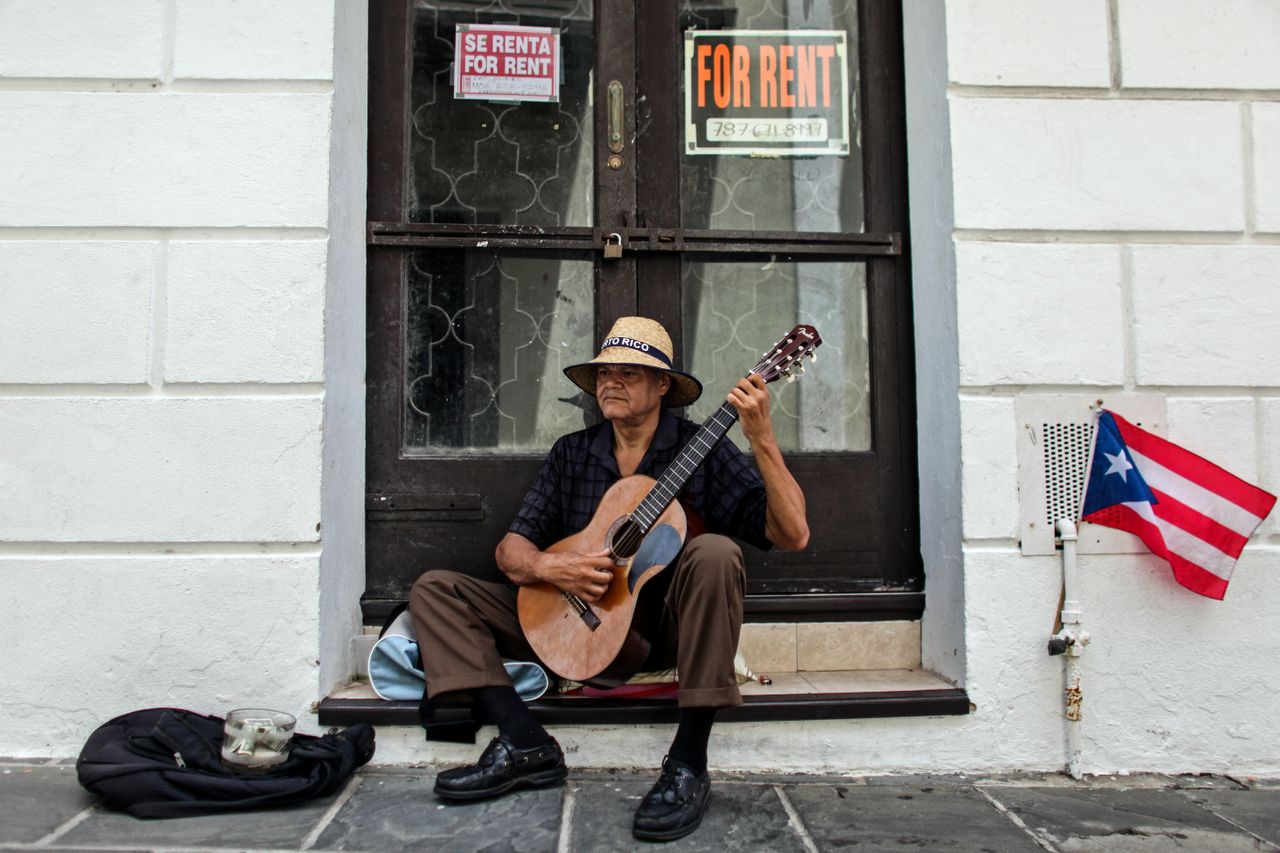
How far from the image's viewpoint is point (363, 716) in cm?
281

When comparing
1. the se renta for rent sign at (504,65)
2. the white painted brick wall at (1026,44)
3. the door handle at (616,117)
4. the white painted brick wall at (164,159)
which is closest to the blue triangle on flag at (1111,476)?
the white painted brick wall at (1026,44)

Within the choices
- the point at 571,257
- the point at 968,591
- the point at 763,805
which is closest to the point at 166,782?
the point at 763,805

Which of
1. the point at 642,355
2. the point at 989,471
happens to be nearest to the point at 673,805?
the point at 642,355

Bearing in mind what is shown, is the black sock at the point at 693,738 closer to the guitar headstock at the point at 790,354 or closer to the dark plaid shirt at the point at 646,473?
the dark plaid shirt at the point at 646,473

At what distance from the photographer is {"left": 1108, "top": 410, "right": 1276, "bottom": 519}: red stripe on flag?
2.96m

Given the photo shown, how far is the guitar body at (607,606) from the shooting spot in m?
2.66

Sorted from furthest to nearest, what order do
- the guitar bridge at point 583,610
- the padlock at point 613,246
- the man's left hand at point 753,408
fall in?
the padlock at point 613,246
the guitar bridge at point 583,610
the man's left hand at point 753,408

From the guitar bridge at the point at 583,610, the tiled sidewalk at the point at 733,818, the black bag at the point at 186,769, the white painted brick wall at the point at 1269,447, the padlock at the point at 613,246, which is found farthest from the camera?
the padlock at the point at 613,246

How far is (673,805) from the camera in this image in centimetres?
238

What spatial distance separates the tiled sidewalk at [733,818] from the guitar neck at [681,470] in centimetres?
82

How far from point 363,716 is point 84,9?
2.53 metres

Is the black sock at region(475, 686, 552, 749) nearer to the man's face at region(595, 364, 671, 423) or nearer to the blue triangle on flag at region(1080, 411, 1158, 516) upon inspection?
the man's face at region(595, 364, 671, 423)

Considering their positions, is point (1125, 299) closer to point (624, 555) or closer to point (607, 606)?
point (624, 555)

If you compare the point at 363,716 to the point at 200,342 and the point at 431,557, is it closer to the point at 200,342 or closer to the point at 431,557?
the point at 431,557
